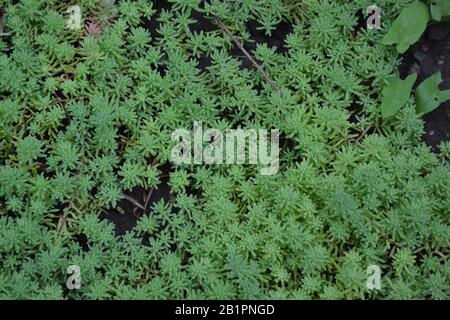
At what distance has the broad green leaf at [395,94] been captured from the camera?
11.4 feet

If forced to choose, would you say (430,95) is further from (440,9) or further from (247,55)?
(247,55)

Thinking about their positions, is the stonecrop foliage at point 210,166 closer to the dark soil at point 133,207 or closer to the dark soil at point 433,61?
the dark soil at point 133,207

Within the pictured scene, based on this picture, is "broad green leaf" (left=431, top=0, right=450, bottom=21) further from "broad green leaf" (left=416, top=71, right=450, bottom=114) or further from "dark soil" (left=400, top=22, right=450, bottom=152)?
"broad green leaf" (left=416, top=71, right=450, bottom=114)

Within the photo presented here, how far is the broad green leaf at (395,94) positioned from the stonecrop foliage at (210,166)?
0.05 meters

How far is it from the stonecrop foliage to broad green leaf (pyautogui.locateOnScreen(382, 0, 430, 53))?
8 centimetres

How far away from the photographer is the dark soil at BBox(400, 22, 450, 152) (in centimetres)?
366

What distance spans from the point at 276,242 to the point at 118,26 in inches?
61.0

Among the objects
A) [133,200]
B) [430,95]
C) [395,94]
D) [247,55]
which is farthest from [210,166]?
[430,95]

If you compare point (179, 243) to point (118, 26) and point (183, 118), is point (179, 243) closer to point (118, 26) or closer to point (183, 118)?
point (183, 118)

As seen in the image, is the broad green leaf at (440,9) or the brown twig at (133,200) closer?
the brown twig at (133,200)

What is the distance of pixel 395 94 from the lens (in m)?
3.51

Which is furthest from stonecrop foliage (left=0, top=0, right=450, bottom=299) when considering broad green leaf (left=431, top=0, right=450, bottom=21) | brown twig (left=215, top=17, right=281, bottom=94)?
broad green leaf (left=431, top=0, right=450, bottom=21)

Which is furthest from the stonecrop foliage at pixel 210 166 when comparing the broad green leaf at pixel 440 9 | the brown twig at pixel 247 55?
the broad green leaf at pixel 440 9

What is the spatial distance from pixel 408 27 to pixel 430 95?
0.42 m
